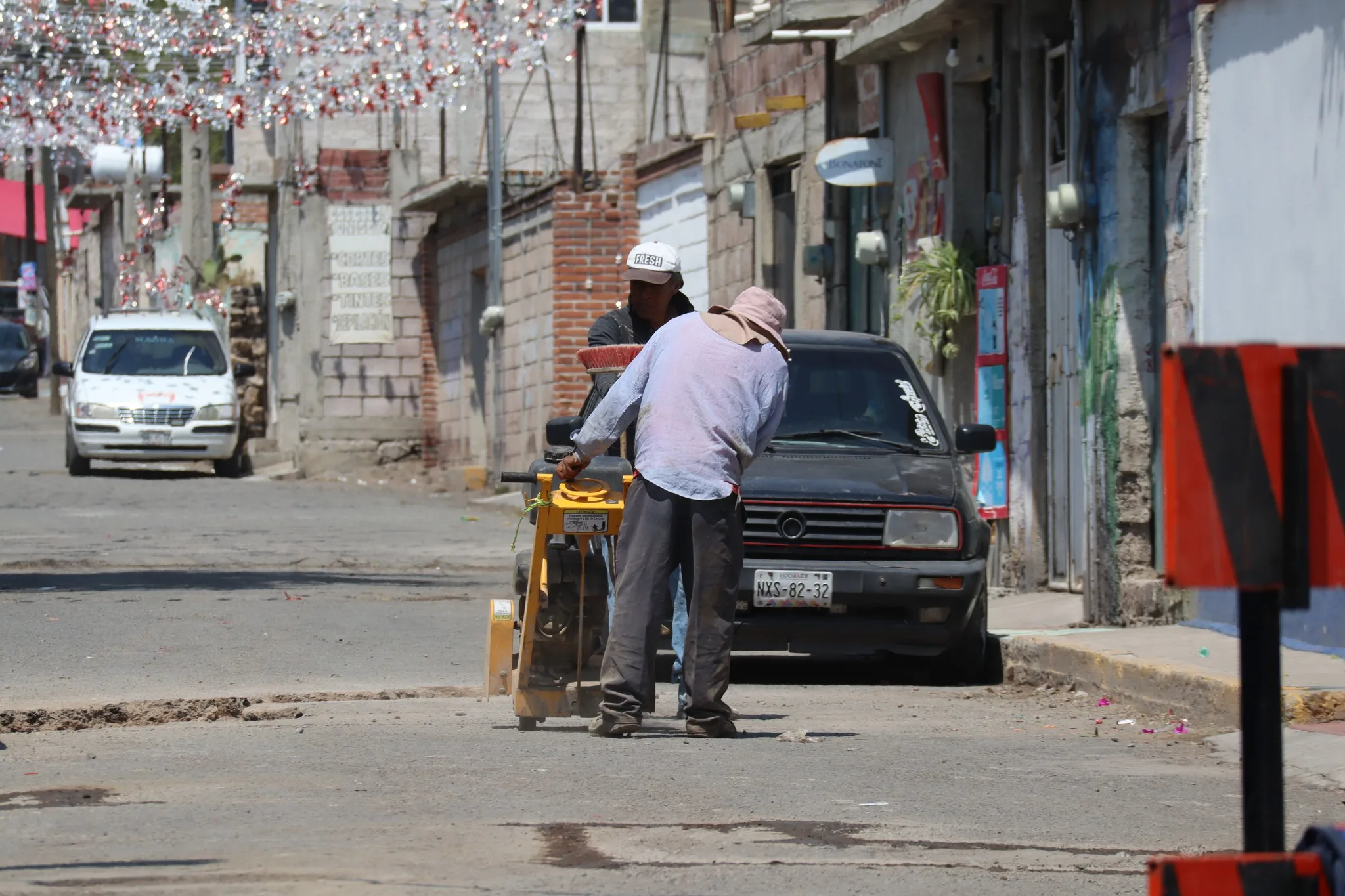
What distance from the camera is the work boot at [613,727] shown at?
754 centimetres

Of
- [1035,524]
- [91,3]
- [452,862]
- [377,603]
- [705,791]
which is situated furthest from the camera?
[91,3]

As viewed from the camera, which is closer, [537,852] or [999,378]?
[537,852]

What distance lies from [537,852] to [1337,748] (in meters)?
3.41

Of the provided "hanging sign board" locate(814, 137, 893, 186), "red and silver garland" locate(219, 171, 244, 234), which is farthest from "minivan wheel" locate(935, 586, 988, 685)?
"red and silver garland" locate(219, 171, 244, 234)

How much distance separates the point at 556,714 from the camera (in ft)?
25.5

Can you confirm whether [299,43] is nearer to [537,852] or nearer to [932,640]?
[932,640]

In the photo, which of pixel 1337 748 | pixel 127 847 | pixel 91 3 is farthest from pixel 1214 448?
pixel 91 3

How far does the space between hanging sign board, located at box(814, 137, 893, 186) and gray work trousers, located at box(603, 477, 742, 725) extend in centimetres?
963

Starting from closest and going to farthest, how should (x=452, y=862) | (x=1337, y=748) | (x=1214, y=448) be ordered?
(x=1214, y=448) → (x=452, y=862) → (x=1337, y=748)

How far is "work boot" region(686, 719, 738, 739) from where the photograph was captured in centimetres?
767

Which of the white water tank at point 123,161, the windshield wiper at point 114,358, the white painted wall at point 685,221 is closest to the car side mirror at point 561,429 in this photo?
the white painted wall at point 685,221

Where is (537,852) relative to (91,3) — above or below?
below

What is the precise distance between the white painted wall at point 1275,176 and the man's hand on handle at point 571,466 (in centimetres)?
370

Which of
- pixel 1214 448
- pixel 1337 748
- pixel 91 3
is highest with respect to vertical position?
pixel 91 3
